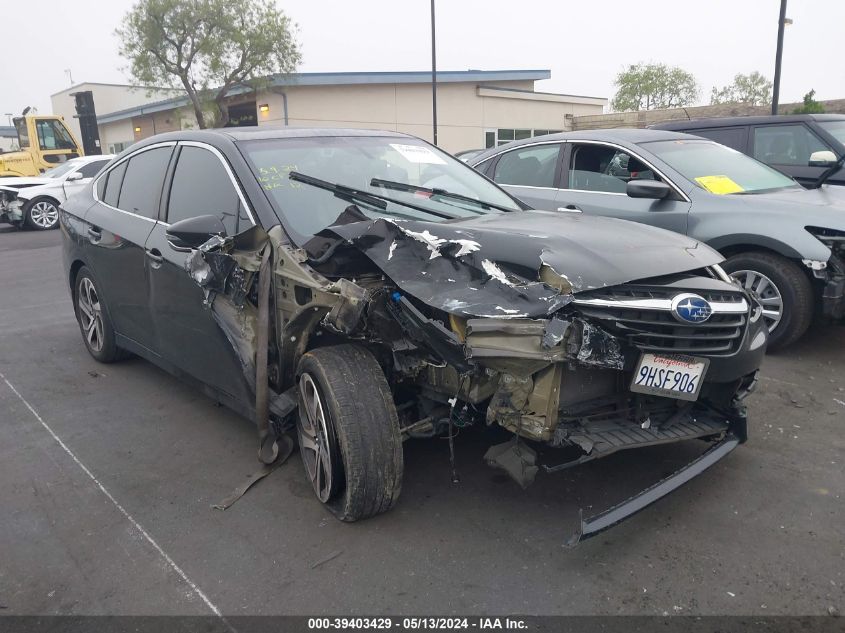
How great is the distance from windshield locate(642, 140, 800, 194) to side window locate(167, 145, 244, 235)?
148 inches

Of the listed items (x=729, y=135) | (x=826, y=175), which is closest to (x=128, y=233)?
(x=826, y=175)

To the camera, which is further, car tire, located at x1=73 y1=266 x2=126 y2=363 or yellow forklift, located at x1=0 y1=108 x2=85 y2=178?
yellow forklift, located at x1=0 y1=108 x2=85 y2=178

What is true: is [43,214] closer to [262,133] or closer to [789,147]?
[262,133]

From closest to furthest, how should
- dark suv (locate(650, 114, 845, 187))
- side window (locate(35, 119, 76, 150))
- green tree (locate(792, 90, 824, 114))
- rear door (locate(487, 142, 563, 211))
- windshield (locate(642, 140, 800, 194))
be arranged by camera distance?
windshield (locate(642, 140, 800, 194)) < rear door (locate(487, 142, 563, 211)) < dark suv (locate(650, 114, 845, 187)) < green tree (locate(792, 90, 824, 114)) < side window (locate(35, 119, 76, 150))

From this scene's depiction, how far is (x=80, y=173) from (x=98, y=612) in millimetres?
16351

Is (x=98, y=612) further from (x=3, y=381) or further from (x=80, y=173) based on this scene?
(x=80, y=173)

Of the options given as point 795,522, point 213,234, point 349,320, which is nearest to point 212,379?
point 213,234

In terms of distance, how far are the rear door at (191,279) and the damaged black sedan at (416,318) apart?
14 millimetres

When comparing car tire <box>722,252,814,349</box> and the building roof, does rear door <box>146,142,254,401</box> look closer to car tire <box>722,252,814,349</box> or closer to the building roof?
car tire <box>722,252,814,349</box>

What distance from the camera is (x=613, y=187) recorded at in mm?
6086

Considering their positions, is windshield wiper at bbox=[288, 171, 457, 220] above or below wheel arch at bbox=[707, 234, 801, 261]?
above

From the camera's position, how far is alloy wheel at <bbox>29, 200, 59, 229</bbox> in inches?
638

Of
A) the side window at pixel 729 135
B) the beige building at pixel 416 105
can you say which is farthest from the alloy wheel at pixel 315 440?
the beige building at pixel 416 105

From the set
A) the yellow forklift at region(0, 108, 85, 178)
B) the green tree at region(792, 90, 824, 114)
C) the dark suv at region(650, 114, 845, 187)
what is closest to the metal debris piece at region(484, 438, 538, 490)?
the dark suv at region(650, 114, 845, 187)
